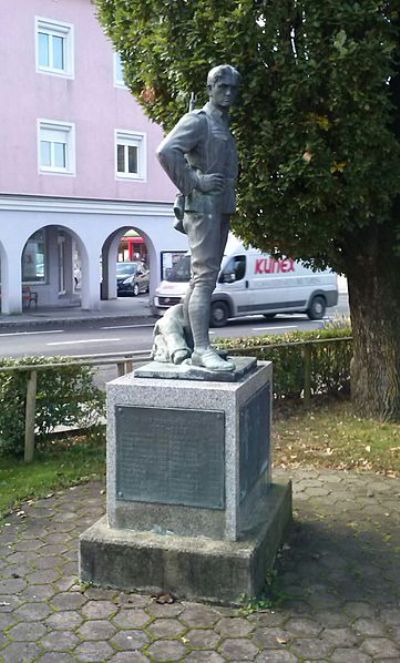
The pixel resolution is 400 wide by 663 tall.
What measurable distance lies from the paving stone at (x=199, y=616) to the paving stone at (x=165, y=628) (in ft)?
0.20

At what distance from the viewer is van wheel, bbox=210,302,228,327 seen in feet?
72.7

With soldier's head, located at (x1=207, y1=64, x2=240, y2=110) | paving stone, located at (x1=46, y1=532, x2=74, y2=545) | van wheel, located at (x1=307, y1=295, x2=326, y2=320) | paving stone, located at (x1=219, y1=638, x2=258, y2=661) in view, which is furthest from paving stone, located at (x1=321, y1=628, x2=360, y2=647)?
van wheel, located at (x1=307, y1=295, x2=326, y2=320)

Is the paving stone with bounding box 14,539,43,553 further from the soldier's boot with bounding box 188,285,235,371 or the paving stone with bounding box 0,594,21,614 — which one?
the soldier's boot with bounding box 188,285,235,371

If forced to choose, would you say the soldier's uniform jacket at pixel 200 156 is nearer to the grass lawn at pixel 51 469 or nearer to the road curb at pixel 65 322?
the grass lawn at pixel 51 469

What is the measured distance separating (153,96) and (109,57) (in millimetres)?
19658

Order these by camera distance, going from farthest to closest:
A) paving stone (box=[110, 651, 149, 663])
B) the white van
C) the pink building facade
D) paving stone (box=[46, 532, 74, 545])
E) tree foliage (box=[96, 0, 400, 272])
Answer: the pink building facade, the white van, tree foliage (box=[96, 0, 400, 272]), paving stone (box=[46, 532, 74, 545]), paving stone (box=[110, 651, 149, 663])

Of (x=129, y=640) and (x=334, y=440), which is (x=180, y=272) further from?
(x=129, y=640)

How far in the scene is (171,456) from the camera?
15.7 feet

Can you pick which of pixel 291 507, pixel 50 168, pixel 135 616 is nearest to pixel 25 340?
pixel 50 168

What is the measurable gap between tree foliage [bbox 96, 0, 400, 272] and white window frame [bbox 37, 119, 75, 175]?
17.5 metres

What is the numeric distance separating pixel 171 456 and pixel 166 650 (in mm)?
1213

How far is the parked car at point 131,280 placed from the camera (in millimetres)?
36312

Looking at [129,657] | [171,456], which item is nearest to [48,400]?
[171,456]

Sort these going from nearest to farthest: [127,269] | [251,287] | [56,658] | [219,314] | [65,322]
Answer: [56,658] → [219,314] → [251,287] → [65,322] → [127,269]
